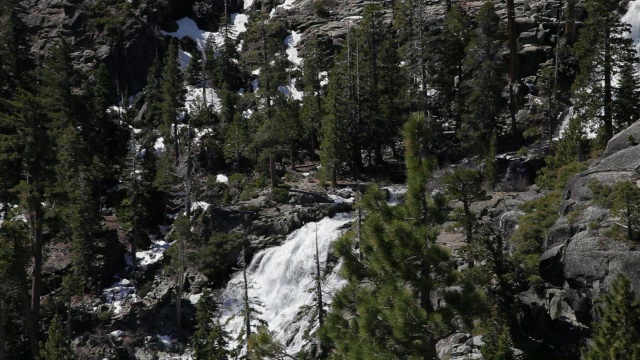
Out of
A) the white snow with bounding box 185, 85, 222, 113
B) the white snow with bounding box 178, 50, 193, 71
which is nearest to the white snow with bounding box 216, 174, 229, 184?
the white snow with bounding box 185, 85, 222, 113

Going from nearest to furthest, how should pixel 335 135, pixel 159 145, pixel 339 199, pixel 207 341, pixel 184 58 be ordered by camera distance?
1. pixel 207 341
2. pixel 339 199
3. pixel 335 135
4. pixel 159 145
5. pixel 184 58

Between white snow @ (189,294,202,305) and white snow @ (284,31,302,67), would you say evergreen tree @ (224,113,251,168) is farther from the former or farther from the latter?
white snow @ (284,31,302,67)

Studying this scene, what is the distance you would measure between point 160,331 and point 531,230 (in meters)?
23.2

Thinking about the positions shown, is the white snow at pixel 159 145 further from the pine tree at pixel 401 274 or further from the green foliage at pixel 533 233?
the pine tree at pixel 401 274

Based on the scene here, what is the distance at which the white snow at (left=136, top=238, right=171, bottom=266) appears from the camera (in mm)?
39688

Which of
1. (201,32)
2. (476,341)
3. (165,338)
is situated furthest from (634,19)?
(201,32)

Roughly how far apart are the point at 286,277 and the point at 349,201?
7830mm

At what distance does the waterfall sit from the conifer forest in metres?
0.15

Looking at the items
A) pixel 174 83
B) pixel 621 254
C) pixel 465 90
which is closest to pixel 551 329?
pixel 621 254

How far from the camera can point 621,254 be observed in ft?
50.2

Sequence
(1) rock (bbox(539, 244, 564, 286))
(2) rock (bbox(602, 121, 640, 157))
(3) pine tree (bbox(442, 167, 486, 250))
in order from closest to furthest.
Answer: (1) rock (bbox(539, 244, 564, 286)), (3) pine tree (bbox(442, 167, 486, 250)), (2) rock (bbox(602, 121, 640, 157))

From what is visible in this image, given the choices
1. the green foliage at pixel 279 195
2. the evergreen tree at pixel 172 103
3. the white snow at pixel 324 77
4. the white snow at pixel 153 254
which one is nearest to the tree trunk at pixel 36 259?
the white snow at pixel 153 254

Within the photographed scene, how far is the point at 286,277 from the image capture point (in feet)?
107

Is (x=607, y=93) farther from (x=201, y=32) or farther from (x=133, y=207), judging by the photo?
(x=201, y=32)
